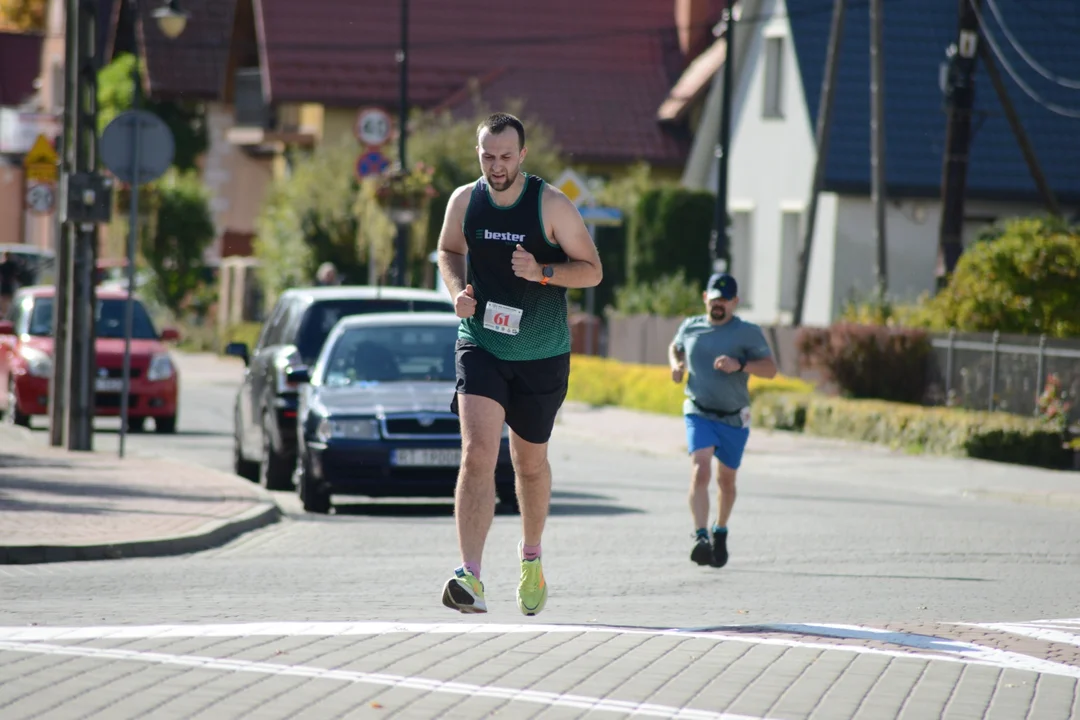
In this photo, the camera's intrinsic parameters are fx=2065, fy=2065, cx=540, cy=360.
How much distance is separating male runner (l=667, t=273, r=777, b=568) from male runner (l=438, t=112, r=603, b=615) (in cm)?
365

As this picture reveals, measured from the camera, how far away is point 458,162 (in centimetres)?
4078

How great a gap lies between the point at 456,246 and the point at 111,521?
530 cm

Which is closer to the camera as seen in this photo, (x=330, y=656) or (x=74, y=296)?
(x=330, y=656)

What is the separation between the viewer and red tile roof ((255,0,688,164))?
4925cm

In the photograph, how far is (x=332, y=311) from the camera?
55.6 feet

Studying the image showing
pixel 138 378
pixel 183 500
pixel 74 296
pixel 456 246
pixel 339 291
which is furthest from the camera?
pixel 138 378

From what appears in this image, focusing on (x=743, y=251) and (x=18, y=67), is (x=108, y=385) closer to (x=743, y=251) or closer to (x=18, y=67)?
(x=743, y=251)

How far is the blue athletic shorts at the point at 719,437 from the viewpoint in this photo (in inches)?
471

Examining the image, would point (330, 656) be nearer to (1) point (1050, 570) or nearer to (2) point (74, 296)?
(1) point (1050, 570)

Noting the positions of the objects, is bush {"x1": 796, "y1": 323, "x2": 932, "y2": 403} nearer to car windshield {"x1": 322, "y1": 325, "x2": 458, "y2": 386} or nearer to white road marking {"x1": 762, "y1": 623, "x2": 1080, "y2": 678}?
car windshield {"x1": 322, "y1": 325, "x2": 458, "y2": 386}

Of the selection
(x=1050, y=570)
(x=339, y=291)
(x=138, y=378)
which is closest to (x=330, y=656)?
(x=1050, y=570)

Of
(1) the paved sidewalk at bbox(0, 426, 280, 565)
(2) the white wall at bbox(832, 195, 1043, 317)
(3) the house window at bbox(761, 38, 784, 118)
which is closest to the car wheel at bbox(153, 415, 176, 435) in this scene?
(1) the paved sidewalk at bbox(0, 426, 280, 565)

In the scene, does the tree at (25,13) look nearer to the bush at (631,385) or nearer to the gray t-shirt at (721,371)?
the bush at (631,385)

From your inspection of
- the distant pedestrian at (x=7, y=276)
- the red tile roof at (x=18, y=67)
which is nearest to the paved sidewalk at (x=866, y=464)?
the distant pedestrian at (x=7, y=276)
